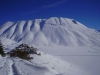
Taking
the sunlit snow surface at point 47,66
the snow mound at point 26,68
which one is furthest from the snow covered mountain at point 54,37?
the snow mound at point 26,68

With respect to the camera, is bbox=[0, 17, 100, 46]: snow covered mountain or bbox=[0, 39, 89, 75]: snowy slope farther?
bbox=[0, 17, 100, 46]: snow covered mountain

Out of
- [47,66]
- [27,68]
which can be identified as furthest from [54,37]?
[27,68]

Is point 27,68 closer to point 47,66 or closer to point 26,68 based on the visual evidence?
point 26,68

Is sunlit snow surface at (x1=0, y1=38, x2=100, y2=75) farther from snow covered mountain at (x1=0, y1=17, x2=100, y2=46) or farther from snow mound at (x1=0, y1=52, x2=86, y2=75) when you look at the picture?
snow covered mountain at (x1=0, y1=17, x2=100, y2=46)

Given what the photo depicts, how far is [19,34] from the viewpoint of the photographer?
12962 cm

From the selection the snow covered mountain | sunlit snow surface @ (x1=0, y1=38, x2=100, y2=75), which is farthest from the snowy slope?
the snow covered mountain

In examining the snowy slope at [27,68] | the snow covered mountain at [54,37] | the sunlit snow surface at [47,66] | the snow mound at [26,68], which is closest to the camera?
the snow mound at [26,68]

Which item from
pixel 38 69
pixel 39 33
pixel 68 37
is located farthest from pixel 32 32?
pixel 38 69

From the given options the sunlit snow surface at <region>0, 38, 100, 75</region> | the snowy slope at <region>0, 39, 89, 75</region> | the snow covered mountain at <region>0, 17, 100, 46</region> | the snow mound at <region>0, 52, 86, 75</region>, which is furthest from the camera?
the snow covered mountain at <region>0, 17, 100, 46</region>

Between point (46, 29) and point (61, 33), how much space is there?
21.9 meters

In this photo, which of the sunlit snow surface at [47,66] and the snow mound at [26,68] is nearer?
the snow mound at [26,68]

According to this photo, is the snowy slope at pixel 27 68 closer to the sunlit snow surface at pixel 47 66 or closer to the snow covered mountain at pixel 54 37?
the sunlit snow surface at pixel 47 66

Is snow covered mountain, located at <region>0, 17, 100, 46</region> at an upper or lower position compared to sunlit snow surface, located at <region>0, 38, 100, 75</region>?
upper

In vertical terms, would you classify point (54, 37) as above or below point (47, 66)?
above
